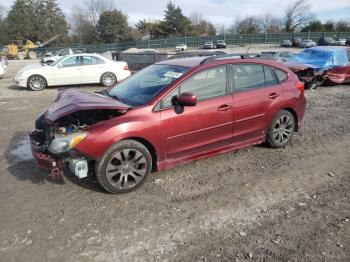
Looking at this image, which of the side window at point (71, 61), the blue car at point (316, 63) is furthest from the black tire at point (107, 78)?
the blue car at point (316, 63)

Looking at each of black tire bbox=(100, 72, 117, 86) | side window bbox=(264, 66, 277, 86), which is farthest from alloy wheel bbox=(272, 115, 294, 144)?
black tire bbox=(100, 72, 117, 86)

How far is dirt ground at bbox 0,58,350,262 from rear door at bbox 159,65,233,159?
1.56 ft

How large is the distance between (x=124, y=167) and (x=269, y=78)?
288 centimetres

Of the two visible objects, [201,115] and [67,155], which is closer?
[67,155]

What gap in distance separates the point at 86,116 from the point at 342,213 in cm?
337

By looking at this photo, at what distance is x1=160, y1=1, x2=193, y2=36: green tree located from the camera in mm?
80188

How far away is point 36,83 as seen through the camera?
43.6ft

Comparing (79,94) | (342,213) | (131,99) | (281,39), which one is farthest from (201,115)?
(281,39)

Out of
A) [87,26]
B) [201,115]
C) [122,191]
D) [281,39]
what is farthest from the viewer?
[87,26]

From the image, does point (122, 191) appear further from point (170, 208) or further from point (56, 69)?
point (56, 69)

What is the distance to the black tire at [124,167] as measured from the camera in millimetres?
4188

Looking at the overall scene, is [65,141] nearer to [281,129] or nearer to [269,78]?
[269,78]

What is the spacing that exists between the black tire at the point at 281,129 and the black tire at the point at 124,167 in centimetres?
238

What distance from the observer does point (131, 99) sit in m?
4.80
